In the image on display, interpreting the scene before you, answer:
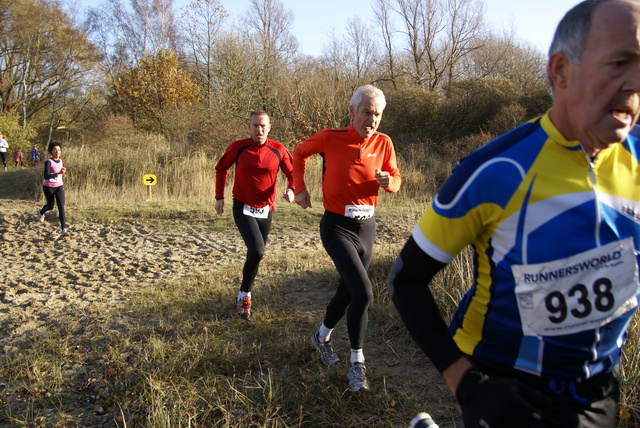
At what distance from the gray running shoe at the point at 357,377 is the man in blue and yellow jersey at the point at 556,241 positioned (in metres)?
2.00

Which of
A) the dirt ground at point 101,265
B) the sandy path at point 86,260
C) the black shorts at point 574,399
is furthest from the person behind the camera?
the sandy path at point 86,260

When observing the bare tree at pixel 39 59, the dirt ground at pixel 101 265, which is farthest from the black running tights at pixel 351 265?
the bare tree at pixel 39 59

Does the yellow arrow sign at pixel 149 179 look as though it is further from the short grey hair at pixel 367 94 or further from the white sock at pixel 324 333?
the short grey hair at pixel 367 94

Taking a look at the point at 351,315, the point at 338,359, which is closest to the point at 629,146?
the point at 351,315

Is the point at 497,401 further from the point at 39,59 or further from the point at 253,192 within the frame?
the point at 39,59

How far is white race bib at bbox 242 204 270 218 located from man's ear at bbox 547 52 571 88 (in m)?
3.96

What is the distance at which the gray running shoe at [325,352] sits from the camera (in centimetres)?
389

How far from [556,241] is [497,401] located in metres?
0.45

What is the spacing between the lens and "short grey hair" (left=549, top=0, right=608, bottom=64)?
1307 mm

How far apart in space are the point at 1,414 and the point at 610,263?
3.62 metres

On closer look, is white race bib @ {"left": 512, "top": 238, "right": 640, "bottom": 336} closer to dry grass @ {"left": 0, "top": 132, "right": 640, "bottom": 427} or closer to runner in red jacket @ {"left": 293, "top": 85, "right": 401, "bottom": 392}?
dry grass @ {"left": 0, "top": 132, "right": 640, "bottom": 427}

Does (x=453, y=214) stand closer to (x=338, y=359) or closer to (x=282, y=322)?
(x=338, y=359)

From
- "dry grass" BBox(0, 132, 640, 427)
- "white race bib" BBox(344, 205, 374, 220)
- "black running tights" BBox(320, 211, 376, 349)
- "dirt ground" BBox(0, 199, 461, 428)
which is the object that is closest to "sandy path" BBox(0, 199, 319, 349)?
"dirt ground" BBox(0, 199, 461, 428)

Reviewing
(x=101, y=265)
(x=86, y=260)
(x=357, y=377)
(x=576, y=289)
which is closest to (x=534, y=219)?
(x=576, y=289)
